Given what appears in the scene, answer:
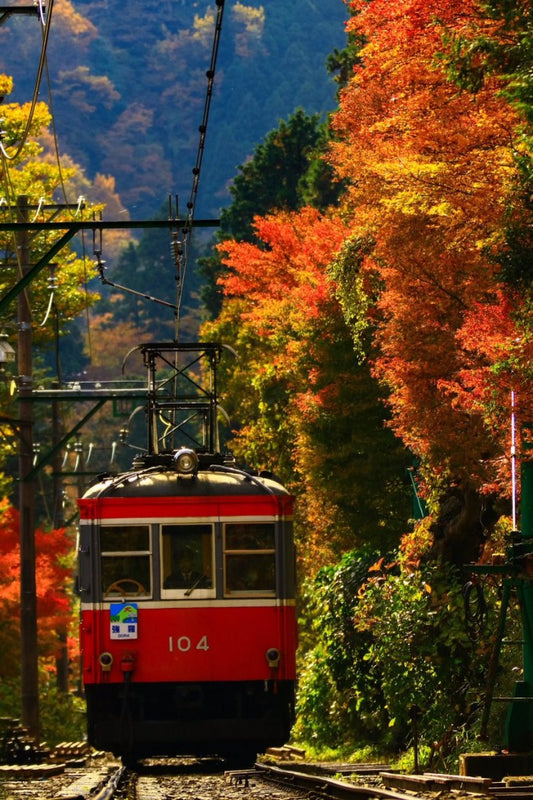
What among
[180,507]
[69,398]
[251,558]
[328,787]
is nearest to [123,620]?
[180,507]

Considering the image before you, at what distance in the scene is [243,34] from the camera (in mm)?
157625

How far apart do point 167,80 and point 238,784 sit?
14026cm

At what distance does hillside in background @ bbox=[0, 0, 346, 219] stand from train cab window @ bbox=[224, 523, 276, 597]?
393 feet

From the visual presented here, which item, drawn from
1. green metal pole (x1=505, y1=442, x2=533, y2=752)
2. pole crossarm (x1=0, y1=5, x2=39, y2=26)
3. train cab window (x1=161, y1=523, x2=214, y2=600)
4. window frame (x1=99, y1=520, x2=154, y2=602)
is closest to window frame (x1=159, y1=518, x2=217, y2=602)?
train cab window (x1=161, y1=523, x2=214, y2=600)

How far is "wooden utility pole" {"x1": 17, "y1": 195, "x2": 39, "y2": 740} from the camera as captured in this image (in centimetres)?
2923

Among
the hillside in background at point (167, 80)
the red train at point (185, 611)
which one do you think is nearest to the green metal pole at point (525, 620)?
the red train at point (185, 611)

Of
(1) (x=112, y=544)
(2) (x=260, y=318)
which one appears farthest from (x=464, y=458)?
(2) (x=260, y=318)

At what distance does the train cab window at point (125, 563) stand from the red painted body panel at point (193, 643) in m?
0.21

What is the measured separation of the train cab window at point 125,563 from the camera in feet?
56.8

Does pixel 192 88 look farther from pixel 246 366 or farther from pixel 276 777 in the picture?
pixel 276 777

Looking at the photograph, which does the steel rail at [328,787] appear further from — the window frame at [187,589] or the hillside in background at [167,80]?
the hillside in background at [167,80]

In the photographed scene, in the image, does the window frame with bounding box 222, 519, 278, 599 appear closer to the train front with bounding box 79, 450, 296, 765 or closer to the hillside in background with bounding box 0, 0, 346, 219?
the train front with bounding box 79, 450, 296, 765

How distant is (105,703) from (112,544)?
5.67 ft

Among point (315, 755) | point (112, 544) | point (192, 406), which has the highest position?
point (192, 406)
